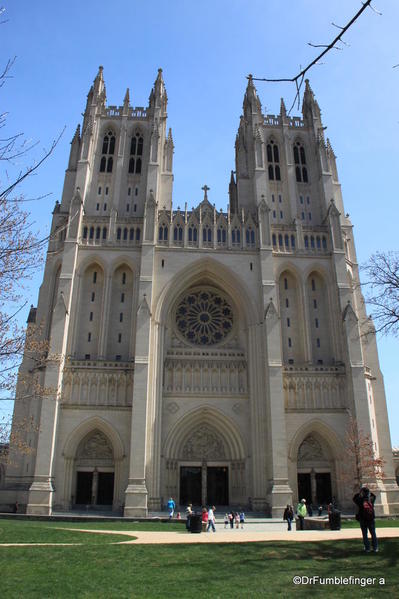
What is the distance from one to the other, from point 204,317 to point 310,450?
12.9 m

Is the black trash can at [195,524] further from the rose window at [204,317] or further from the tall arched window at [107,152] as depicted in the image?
the tall arched window at [107,152]

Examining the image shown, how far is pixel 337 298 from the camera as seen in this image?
35906 mm

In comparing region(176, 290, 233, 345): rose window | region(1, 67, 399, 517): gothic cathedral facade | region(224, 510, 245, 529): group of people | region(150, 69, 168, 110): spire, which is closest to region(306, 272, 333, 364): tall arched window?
region(1, 67, 399, 517): gothic cathedral facade

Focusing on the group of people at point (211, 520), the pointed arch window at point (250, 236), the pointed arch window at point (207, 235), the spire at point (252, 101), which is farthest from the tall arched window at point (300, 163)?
the group of people at point (211, 520)

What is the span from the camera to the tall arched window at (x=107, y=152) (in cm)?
4139

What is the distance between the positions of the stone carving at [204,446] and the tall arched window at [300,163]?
24294mm

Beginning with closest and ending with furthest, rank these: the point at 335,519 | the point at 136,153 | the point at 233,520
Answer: the point at 335,519, the point at 233,520, the point at 136,153

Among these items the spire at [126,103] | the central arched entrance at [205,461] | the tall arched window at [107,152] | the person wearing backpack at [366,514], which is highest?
the spire at [126,103]

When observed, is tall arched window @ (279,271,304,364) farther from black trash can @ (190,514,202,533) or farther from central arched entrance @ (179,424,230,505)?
black trash can @ (190,514,202,533)

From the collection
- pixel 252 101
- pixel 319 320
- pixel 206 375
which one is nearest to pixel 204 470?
pixel 206 375

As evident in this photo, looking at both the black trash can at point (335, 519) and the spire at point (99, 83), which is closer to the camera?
the black trash can at point (335, 519)

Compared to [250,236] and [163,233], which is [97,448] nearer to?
[163,233]

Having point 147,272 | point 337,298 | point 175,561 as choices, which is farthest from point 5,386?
point 337,298

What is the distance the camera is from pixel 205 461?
33406 millimetres
